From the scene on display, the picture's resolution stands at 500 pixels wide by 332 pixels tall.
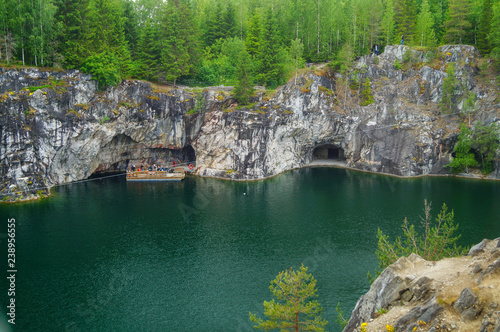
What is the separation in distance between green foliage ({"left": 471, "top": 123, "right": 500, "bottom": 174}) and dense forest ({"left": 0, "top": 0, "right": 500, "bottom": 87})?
1278 cm

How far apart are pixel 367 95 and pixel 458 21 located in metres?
19.9

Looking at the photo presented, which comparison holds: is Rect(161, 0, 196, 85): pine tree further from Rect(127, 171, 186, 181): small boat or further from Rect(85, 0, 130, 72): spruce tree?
Rect(127, 171, 186, 181): small boat

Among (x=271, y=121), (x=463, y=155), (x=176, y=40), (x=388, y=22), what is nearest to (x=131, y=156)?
(x=176, y=40)

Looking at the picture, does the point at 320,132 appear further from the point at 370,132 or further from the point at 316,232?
the point at 316,232

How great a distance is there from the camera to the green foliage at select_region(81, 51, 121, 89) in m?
55.0

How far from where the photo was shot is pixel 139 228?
40.6 metres

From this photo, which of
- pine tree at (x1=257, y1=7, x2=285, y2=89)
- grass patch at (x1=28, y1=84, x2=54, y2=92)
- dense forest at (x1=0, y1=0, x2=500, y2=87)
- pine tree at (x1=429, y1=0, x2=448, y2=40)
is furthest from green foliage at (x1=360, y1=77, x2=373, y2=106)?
grass patch at (x1=28, y1=84, x2=54, y2=92)

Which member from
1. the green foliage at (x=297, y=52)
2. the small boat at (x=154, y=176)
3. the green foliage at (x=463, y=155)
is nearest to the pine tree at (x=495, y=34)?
the green foliage at (x=463, y=155)

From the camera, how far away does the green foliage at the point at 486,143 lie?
2169 inches

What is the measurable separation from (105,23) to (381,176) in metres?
50.3

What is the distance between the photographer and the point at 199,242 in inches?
1483

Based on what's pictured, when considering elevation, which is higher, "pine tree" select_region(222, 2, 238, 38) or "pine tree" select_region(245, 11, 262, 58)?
"pine tree" select_region(222, 2, 238, 38)

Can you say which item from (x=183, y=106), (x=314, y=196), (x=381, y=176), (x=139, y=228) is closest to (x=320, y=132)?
(x=381, y=176)

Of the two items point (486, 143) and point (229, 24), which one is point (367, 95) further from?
point (229, 24)
